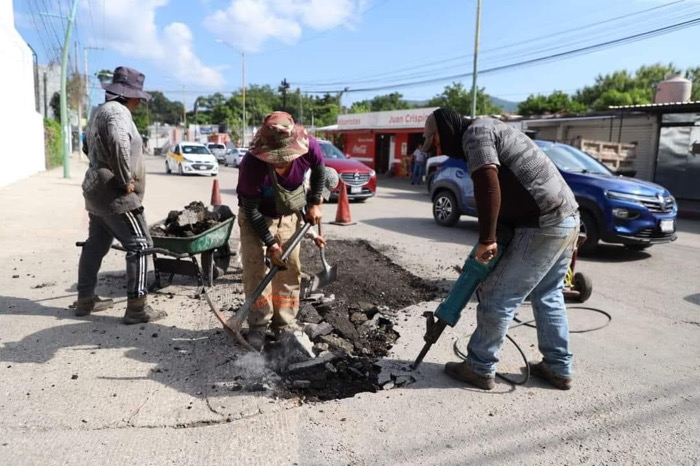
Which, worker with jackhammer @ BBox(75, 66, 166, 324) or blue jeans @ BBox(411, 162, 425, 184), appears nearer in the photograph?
worker with jackhammer @ BBox(75, 66, 166, 324)

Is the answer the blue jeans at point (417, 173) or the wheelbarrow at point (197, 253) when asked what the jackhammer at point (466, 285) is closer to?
the wheelbarrow at point (197, 253)

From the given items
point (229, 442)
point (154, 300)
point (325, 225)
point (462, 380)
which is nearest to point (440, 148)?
point (462, 380)

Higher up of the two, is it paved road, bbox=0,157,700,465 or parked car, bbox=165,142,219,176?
parked car, bbox=165,142,219,176

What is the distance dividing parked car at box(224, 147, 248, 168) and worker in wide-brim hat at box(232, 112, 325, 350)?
118ft

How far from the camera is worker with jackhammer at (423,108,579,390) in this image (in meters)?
3.11

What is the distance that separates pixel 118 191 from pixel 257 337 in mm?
1776

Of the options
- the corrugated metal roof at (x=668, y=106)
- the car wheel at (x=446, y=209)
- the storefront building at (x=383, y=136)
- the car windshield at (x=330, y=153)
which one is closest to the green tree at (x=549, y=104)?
the storefront building at (x=383, y=136)

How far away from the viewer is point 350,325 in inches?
179

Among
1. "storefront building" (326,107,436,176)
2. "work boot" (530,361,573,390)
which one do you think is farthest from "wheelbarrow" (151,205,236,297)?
"storefront building" (326,107,436,176)

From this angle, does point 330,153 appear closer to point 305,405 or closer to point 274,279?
point 274,279

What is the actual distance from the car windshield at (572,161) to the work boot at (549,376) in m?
5.66

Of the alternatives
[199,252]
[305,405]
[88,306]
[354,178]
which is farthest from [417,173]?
[305,405]

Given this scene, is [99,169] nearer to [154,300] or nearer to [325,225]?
[154,300]

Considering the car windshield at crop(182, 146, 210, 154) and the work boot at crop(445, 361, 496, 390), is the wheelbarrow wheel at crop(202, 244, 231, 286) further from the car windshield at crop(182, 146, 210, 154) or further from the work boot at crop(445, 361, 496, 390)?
the car windshield at crop(182, 146, 210, 154)
